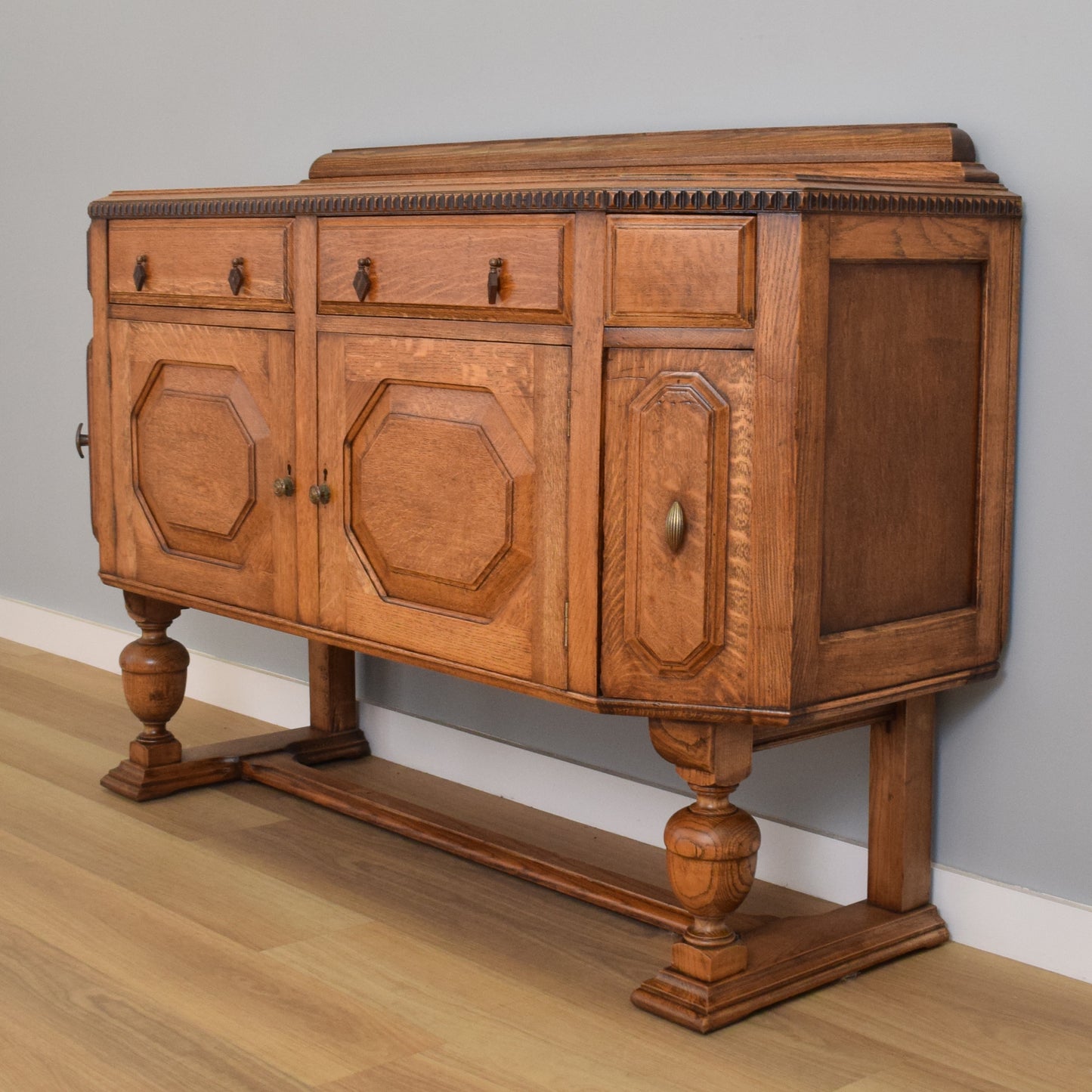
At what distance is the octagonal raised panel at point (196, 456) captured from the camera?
2.25 meters

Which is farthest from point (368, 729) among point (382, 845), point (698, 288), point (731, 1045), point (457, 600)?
point (698, 288)

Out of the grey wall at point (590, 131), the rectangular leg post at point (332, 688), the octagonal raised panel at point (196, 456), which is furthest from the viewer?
the rectangular leg post at point (332, 688)

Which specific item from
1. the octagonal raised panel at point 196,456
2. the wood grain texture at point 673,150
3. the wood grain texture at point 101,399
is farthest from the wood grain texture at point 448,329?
the wood grain texture at point 101,399

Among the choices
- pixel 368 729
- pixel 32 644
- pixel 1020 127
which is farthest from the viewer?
pixel 32 644

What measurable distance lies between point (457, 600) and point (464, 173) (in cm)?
80

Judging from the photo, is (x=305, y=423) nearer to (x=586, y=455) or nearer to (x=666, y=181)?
(x=586, y=455)

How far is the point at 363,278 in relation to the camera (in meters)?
2.01

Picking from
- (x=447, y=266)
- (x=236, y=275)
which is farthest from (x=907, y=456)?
(x=236, y=275)

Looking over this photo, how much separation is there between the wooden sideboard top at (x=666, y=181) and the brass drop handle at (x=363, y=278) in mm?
64

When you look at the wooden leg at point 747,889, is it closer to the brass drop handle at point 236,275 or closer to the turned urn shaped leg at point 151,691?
the brass drop handle at point 236,275

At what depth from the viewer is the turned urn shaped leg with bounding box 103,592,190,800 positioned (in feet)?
8.66

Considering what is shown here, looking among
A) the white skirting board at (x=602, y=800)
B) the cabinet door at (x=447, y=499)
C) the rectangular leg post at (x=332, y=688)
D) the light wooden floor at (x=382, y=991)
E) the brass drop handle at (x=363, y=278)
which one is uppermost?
the brass drop handle at (x=363, y=278)

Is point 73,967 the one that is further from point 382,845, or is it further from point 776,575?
point 776,575

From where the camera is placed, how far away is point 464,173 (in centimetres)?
244
